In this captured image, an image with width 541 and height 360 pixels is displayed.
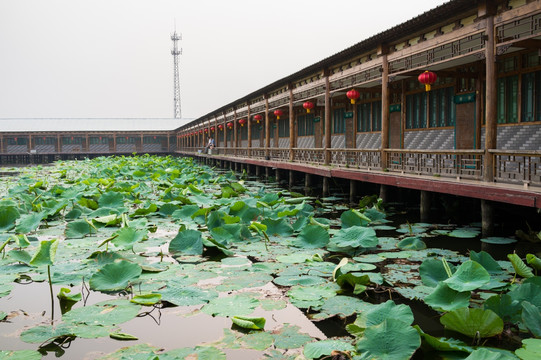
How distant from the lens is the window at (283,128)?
2164cm

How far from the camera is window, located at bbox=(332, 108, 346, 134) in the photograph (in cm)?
1593

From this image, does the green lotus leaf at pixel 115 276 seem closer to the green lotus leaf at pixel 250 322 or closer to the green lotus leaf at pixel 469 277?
the green lotus leaf at pixel 250 322

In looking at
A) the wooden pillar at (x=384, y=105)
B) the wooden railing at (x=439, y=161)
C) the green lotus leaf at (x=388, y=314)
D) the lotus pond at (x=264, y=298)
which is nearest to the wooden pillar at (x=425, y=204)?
the wooden railing at (x=439, y=161)

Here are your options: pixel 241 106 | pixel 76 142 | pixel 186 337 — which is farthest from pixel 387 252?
pixel 76 142

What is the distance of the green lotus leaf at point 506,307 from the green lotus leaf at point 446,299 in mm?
140

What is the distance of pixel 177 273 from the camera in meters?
4.26

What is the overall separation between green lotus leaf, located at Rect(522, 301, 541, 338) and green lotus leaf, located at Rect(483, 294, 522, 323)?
24 cm

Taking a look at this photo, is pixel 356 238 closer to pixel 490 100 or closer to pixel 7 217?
pixel 490 100

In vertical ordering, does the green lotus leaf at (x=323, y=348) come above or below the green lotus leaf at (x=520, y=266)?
below

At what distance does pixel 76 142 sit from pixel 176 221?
38.7m

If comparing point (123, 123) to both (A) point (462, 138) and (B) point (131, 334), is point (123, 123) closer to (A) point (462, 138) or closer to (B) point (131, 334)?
(A) point (462, 138)

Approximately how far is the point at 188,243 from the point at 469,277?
2.90 meters

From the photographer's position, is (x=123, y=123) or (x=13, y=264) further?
(x=123, y=123)

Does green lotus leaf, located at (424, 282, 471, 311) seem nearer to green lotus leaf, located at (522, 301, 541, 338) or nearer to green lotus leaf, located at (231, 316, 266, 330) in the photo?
green lotus leaf, located at (522, 301, 541, 338)
